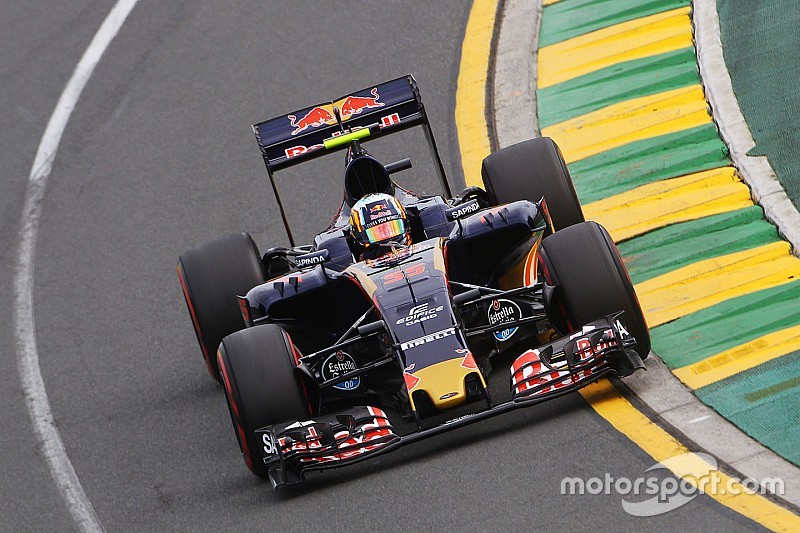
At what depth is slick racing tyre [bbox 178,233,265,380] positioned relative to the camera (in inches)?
396

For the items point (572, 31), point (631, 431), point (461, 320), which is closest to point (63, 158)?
point (572, 31)

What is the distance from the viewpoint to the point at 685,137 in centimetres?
1159

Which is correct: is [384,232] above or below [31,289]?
below

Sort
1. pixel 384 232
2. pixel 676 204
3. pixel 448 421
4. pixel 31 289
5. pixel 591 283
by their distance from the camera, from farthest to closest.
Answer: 1. pixel 31 289
2. pixel 676 204
3. pixel 384 232
4. pixel 591 283
5. pixel 448 421

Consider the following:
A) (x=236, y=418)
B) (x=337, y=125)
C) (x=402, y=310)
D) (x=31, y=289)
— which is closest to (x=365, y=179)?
(x=337, y=125)

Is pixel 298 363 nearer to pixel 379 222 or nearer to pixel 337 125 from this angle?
pixel 379 222

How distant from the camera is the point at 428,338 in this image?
27.8 feet

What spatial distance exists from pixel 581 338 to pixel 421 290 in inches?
43.0

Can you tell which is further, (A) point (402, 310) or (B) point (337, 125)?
(B) point (337, 125)

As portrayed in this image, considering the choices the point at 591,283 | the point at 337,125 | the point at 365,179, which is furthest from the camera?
the point at 337,125

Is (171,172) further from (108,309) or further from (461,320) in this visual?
(461,320)

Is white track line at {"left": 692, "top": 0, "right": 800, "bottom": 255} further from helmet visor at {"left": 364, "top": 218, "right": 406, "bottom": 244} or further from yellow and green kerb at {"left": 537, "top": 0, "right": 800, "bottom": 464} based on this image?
helmet visor at {"left": 364, "top": 218, "right": 406, "bottom": 244}

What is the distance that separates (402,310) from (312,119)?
249 centimetres

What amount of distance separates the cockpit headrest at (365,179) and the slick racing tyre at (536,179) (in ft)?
2.49
